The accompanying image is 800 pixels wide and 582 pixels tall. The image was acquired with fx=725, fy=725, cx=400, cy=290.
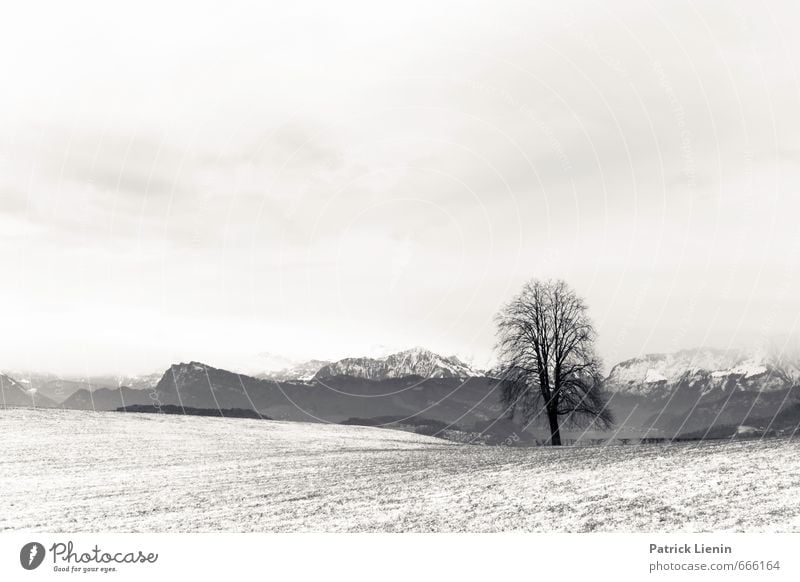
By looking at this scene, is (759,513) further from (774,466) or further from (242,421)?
(242,421)

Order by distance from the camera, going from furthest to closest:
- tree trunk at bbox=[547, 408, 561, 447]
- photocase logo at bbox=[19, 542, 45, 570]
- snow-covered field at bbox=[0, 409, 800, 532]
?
tree trunk at bbox=[547, 408, 561, 447], photocase logo at bbox=[19, 542, 45, 570], snow-covered field at bbox=[0, 409, 800, 532]

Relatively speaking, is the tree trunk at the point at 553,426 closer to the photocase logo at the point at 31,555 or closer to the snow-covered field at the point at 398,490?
the snow-covered field at the point at 398,490

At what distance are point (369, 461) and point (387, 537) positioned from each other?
18222 millimetres

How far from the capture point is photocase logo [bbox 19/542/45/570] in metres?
20.8

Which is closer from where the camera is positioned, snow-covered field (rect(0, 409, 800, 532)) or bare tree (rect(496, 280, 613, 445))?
snow-covered field (rect(0, 409, 800, 532))

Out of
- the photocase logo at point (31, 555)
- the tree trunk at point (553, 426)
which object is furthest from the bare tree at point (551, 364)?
the photocase logo at point (31, 555)

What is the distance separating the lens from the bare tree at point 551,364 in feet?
162

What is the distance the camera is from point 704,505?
19.6m

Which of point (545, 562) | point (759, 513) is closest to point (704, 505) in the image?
point (759, 513)

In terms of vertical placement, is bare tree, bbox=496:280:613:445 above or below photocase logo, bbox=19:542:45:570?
above

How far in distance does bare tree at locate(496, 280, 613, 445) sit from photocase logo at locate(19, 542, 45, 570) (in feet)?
109

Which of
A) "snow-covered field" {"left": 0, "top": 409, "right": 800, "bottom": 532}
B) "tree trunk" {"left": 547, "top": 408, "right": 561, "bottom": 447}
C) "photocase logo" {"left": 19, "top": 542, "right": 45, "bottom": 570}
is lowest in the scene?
"photocase logo" {"left": 19, "top": 542, "right": 45, "bottom": 570}

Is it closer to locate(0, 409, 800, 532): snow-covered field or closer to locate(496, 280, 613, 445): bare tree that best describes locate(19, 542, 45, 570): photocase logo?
locate(0, 409, 800, 532): snow-covered field

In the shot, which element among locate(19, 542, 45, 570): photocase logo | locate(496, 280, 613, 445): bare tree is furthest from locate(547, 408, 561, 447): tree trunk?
locate(19, 542, 45, 570): photocase logo
